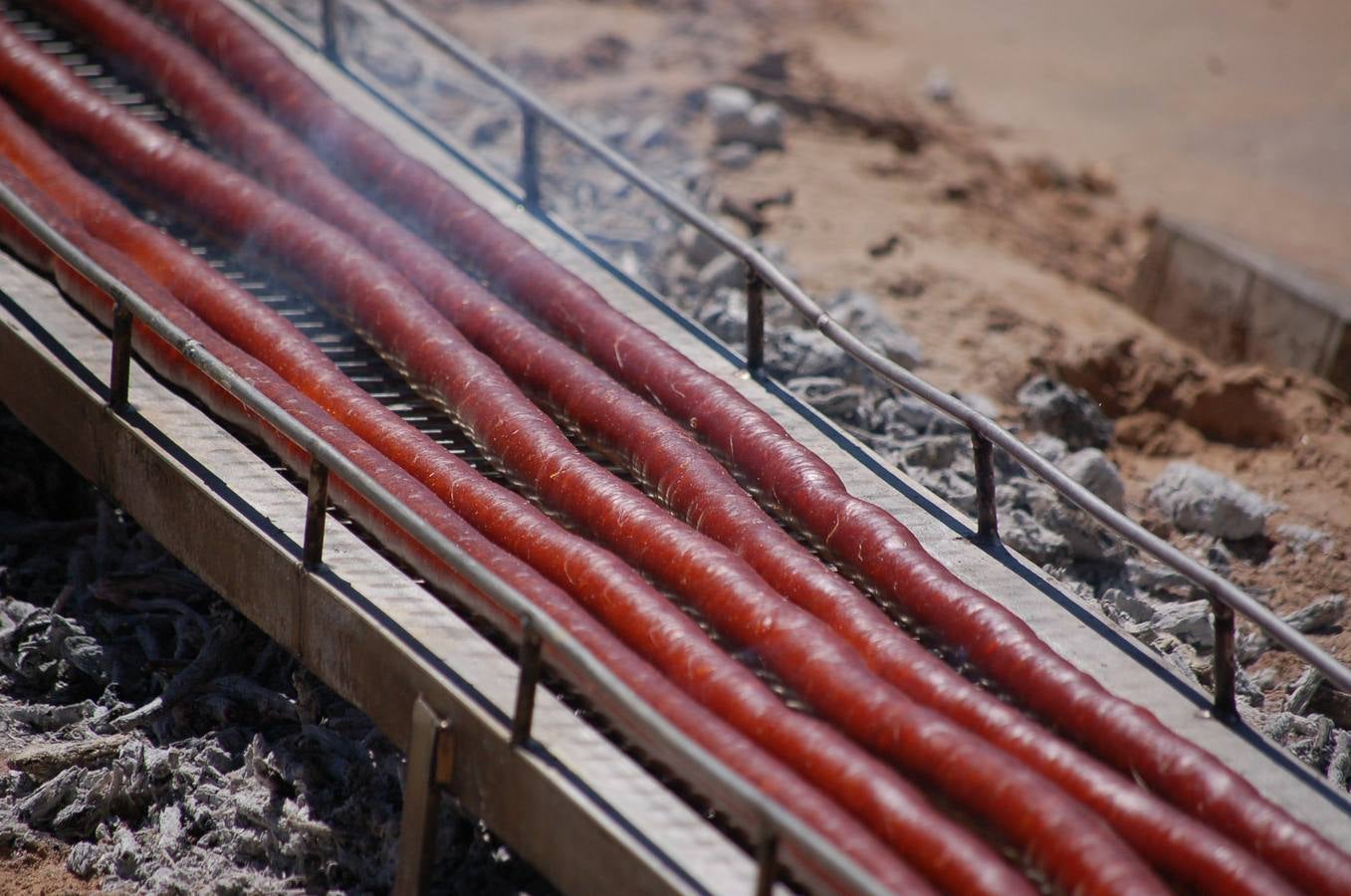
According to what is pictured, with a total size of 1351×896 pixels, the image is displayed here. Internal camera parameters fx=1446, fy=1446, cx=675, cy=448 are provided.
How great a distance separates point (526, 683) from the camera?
3.93 meters

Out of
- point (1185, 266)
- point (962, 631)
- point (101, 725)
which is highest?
point (962, 631)

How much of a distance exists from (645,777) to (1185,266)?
23.2 feet

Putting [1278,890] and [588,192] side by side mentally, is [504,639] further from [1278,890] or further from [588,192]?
[588,192]

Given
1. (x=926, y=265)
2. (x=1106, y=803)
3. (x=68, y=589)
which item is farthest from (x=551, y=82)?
(x=1106, y=803)

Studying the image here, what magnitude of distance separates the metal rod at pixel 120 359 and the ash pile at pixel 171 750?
1.04m

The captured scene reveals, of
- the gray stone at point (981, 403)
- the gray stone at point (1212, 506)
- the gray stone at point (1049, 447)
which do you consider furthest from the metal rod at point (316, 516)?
the gray stone at point (1212, 506)

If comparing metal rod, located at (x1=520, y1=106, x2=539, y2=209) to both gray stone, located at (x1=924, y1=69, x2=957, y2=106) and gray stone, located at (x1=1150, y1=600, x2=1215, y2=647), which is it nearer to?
gray stone, located at (x1=1150, y1=600, x2=1215, y2=647)

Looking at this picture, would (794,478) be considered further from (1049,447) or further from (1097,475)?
(1049,447)

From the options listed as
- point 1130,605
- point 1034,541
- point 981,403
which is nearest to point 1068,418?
point 981,403

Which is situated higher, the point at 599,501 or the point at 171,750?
the point at 599,501

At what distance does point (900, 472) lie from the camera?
220 inches

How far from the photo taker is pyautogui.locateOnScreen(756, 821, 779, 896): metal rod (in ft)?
11.2

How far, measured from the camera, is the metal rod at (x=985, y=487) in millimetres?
5059

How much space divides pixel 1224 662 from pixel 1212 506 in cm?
263
